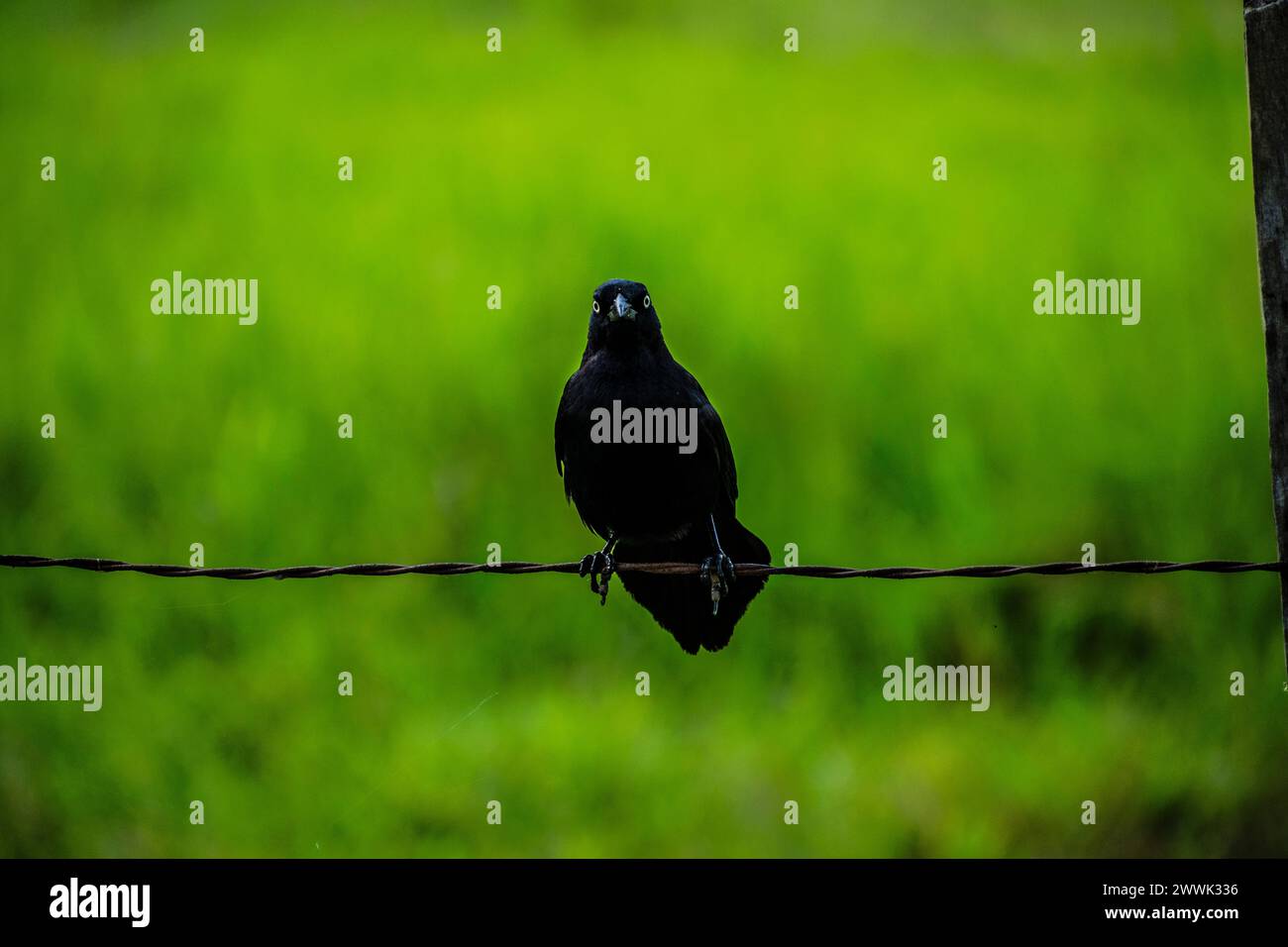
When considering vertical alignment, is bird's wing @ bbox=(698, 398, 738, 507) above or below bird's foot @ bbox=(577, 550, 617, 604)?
above

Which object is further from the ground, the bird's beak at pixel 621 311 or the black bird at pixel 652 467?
the bird's beak at pixel 621 311

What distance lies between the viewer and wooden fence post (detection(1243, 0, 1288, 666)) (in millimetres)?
3230

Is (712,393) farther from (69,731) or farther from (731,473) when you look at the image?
(69,731)

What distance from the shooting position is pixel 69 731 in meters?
7.30

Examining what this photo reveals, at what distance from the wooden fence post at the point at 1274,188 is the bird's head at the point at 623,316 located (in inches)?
87.2

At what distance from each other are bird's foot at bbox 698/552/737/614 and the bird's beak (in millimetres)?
919

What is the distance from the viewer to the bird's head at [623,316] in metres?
4.82

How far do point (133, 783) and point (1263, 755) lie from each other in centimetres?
590

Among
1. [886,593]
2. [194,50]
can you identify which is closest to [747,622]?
[886,593]
